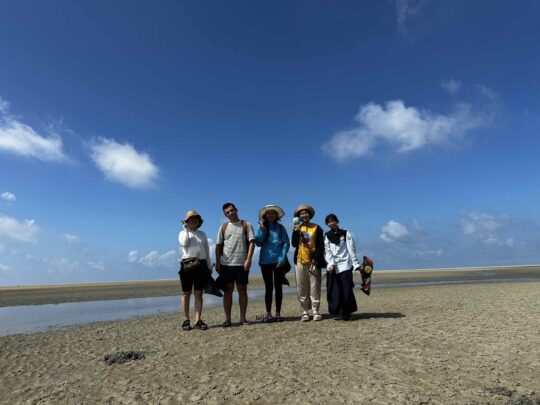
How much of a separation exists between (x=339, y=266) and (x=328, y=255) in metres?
0.35

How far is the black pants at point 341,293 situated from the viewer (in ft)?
26.9

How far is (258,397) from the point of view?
4.08 meters

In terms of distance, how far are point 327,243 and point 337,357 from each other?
3483 millimetres

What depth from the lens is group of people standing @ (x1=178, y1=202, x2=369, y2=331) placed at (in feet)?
25.6

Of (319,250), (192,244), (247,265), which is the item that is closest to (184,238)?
(192,244)

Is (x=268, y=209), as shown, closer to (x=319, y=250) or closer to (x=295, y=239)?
(x=295, y=239)

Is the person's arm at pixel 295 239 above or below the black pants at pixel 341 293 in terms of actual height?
above

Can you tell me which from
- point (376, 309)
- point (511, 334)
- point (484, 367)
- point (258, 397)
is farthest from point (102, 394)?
point (376, 309)

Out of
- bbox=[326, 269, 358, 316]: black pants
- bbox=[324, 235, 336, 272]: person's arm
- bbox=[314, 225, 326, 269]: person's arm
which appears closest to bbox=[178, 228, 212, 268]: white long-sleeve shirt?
bbox=[314, 225, 326, 269]: person's arm

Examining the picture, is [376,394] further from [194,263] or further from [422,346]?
[194,263]

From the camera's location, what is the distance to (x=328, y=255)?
28.0 ft

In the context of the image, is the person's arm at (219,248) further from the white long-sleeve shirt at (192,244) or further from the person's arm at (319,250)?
the person's arm at (319,250)

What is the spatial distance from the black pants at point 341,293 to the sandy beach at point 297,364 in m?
0.33

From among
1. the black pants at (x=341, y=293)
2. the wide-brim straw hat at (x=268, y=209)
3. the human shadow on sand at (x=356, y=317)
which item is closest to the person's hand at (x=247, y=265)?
the wide-brim straw hat at (x=268, y=209)
